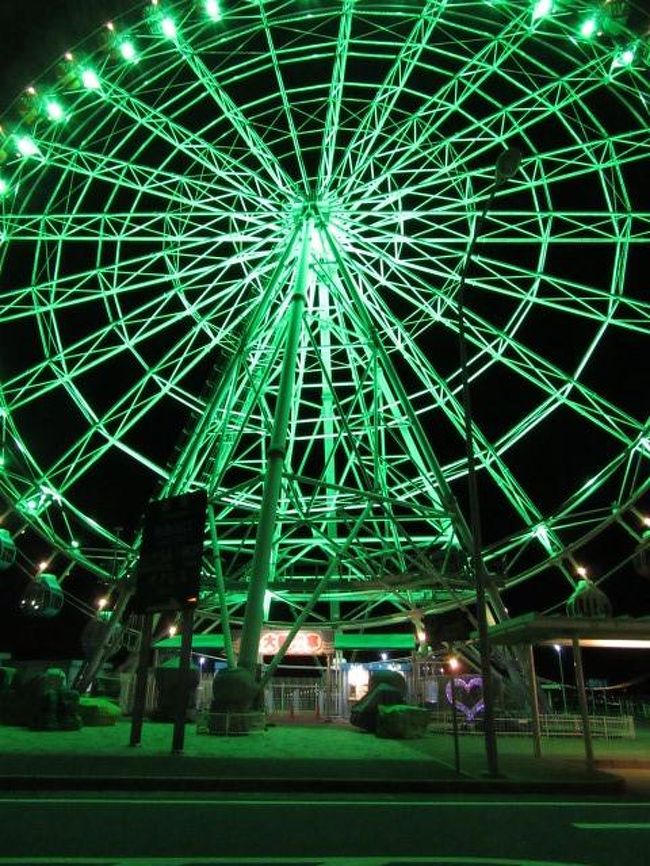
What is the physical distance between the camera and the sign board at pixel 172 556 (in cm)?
1472

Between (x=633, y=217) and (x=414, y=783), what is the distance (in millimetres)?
20385

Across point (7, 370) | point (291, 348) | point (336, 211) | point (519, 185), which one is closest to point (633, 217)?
point (519, 185)

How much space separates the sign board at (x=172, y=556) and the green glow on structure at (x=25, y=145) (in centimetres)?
1352

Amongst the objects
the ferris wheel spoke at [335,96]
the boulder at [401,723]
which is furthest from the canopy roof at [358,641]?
the ferris wheel spoke at [335,96]

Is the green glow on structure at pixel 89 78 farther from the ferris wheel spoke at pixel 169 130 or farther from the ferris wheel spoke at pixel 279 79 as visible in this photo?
A: the ferris wheel spoke at pixel 279 79

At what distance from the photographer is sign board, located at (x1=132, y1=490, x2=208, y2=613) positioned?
48.3ft

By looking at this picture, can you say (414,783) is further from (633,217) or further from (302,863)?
(633,217)

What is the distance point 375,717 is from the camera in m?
21.7

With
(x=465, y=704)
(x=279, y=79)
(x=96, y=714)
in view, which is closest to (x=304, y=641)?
(x=465, y=704)

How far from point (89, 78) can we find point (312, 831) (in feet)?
72.1

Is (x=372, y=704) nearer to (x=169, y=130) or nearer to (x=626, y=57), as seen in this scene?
(x=626, y=57)

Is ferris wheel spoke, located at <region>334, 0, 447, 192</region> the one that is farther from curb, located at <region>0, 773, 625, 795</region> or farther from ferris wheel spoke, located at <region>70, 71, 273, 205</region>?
curb, located at <region>0, 773, 625, 795</region>

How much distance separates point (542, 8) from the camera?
21016mm

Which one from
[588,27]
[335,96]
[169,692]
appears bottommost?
[169,692]
